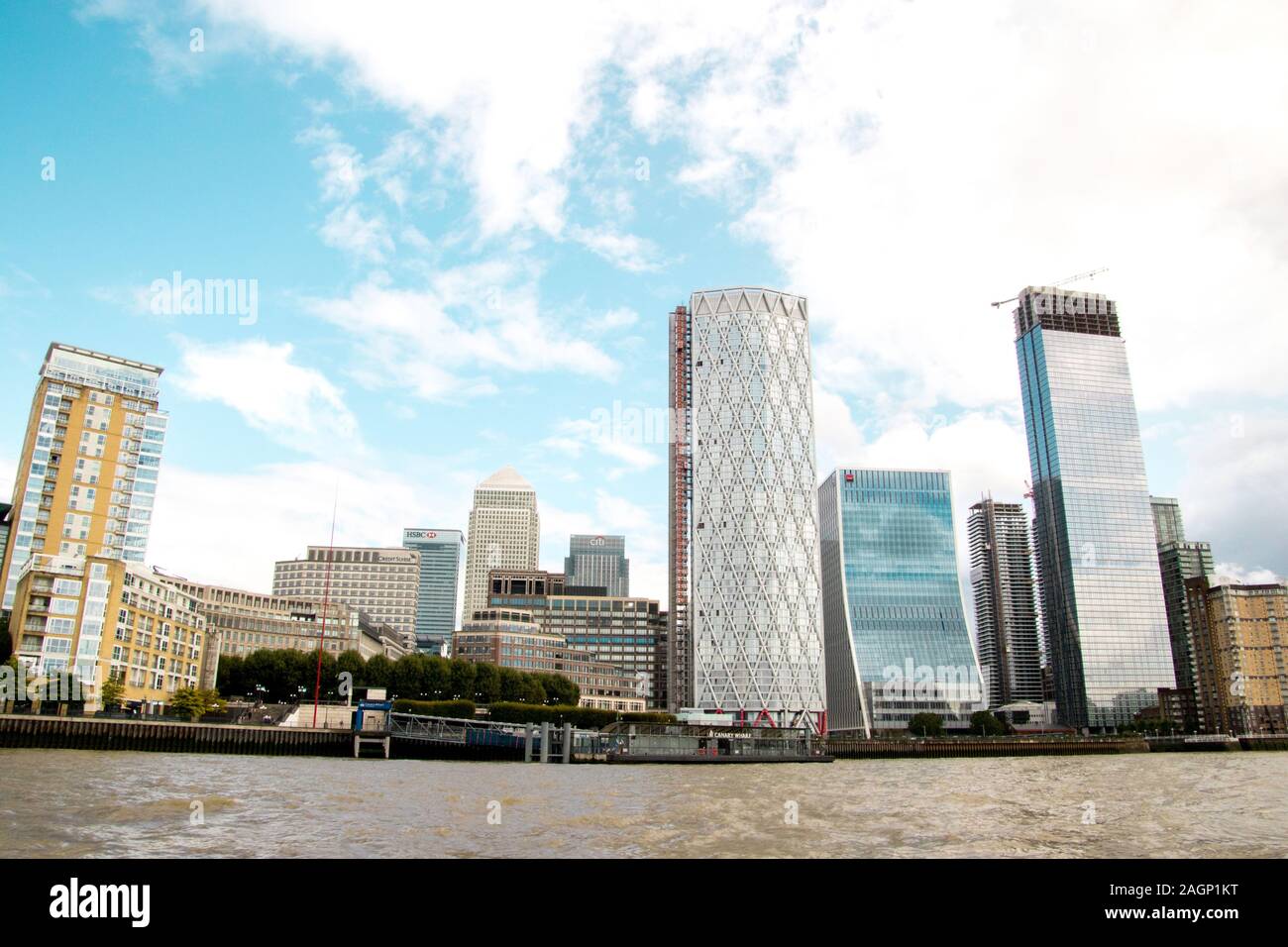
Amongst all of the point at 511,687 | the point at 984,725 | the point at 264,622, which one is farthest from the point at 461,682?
the point at 984,725

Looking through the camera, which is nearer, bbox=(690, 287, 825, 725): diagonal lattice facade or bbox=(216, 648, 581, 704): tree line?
bbox=(216, 648, 581, 704): tree line

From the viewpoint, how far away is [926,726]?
627ft

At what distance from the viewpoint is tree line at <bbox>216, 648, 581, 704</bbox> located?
140000mm

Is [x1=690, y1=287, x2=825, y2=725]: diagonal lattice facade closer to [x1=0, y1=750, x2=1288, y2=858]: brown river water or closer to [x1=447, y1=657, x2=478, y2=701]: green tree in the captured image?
[x1=447, y1=657, x2=478, y2=701]: green tree

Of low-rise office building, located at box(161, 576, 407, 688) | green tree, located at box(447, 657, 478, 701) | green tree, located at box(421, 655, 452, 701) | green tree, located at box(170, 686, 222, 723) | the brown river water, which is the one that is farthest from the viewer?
low-rise office building, located at box(161, 576, 407, 688)

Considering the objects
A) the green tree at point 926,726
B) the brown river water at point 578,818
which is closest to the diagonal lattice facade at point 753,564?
the green tree at point 926,726

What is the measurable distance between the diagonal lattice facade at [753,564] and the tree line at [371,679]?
45024 millimetres

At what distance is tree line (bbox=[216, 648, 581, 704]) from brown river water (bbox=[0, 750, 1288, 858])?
87.1 meters

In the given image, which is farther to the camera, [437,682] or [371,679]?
[371,679]
